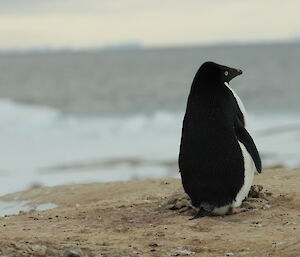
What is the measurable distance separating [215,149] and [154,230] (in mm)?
1069

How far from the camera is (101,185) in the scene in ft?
36.6

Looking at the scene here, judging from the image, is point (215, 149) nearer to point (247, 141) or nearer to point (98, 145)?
point (247, 141)

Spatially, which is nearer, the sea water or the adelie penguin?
the adelie penguin

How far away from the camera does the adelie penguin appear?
22.7 ft

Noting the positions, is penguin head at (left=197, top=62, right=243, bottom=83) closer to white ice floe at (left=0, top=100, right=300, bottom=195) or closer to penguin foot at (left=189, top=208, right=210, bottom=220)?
penguin foot at (left=189, top=208, right=210, bottom=220)

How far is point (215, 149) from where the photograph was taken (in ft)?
22.7

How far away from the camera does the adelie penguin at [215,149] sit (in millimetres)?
6906

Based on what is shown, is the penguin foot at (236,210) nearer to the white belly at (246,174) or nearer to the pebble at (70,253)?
the white belly at (246,174)

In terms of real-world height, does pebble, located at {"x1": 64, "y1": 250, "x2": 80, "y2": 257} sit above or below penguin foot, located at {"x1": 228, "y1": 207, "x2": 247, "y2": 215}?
below

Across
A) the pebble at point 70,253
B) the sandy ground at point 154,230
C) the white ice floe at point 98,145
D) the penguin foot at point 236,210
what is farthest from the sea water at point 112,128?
the pebble at point 70,253

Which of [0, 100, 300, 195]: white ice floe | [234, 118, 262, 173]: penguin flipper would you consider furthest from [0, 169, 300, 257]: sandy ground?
[0, 100, 300, 195]: white ice floe

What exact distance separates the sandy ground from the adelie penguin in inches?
8.9

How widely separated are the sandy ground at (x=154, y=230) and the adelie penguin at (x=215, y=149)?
23 cm

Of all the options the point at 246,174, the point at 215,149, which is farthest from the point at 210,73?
the point at 246,174
